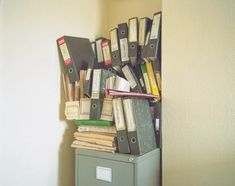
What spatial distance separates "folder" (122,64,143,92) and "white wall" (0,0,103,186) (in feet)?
1.41

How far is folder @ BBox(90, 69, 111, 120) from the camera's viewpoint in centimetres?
137

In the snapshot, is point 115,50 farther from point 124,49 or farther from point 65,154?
point 65,154

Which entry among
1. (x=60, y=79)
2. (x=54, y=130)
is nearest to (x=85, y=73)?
(x=60, y=79)

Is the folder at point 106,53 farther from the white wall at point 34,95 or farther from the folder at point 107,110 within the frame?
the folder at point 107,110

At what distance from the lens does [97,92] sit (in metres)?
1.38

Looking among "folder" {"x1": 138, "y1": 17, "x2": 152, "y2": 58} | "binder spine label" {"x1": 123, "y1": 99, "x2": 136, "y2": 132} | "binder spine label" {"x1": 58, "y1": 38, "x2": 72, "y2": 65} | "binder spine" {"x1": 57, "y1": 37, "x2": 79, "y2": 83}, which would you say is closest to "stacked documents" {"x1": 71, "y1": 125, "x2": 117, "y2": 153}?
Answer: "binder spine label" {"x1": 123, "y1": 99, "x2": 136, "y2": 132}

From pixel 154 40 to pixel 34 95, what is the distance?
30.6 inches

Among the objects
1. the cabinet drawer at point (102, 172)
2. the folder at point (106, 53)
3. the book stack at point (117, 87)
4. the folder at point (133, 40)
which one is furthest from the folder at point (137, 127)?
the folder at point (106, 53)

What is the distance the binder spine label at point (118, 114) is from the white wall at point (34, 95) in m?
0.41

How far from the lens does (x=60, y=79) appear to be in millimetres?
1506

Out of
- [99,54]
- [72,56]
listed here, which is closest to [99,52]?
[99,54]

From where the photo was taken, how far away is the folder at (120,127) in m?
1.27

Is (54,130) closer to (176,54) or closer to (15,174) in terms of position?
(15,174)

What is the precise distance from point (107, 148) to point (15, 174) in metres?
0.50
